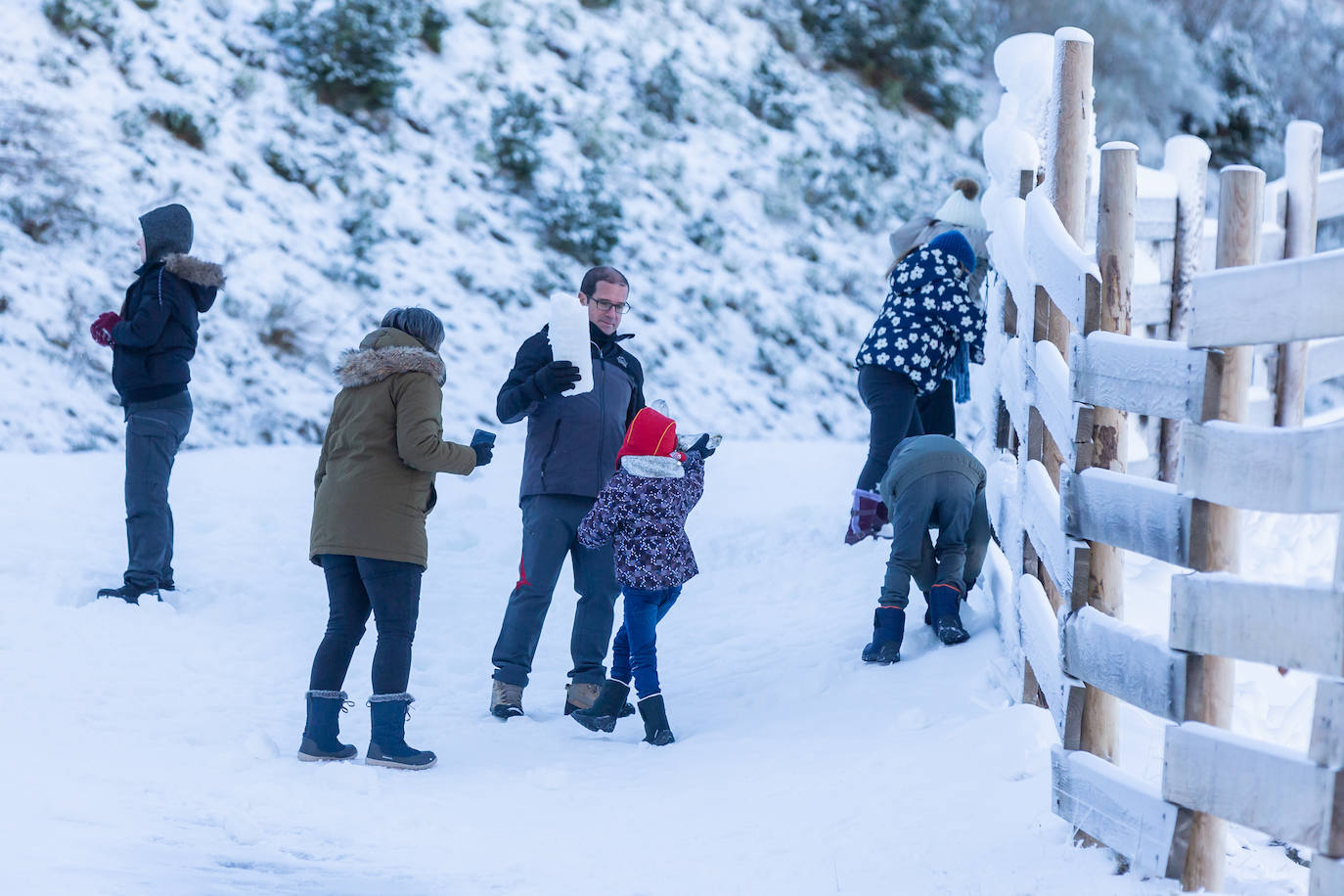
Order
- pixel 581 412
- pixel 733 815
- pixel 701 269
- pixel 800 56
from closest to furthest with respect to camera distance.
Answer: pixel 733 815
pixel 581 412
pixel 701 269
pixel 800 56

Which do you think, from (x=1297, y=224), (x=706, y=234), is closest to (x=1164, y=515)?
(x=1297, y=224)

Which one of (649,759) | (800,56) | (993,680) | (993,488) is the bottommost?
(649,759)

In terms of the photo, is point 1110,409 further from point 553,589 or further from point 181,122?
point 181,122

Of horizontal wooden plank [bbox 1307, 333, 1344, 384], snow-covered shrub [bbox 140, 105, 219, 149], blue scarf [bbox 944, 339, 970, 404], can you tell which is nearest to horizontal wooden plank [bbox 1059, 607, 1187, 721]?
blue scarf [bbox 944, 339, 970, 404]

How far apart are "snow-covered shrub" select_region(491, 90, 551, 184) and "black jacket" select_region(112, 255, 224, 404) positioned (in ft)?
28.4

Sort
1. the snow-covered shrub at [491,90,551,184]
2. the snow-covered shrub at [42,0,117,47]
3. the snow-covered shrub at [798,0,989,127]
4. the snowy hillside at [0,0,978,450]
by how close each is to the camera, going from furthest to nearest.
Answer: the snow-covered shrub at [798,0,989,127] < the snow-covered shrub at [491,90,551,184] < the snow-covered shrub at [42,0,117,47] < the snowy hillside at [0,0,978,450]

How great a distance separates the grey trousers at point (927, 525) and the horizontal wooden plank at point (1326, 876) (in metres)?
3.07

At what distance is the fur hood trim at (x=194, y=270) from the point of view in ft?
22.2

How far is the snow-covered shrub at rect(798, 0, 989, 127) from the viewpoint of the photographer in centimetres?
1898

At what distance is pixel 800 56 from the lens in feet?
62.4

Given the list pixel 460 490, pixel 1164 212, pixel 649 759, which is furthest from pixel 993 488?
pixel 460 490

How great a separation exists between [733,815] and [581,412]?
1.93 metres

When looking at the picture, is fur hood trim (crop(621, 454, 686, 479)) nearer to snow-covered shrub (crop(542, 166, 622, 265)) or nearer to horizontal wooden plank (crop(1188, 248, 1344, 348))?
horizontal wooden plank (crop(1188, 248, 1344, 348))

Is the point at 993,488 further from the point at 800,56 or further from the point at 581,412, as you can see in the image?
the point at 800,56
